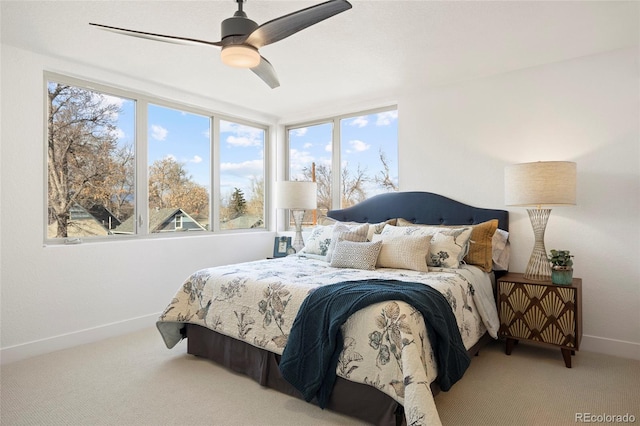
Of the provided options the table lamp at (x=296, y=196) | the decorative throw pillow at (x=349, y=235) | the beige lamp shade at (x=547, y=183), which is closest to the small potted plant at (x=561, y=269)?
the beige lamp shade at (x=547, y=183)

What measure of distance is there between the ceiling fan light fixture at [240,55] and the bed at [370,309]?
4.63 feet

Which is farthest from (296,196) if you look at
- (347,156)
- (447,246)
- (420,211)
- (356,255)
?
(447,246)

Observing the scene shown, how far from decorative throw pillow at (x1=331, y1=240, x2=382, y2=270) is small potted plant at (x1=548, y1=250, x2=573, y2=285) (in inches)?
52.0

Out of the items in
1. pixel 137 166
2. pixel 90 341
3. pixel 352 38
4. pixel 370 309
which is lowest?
pixel 90 341

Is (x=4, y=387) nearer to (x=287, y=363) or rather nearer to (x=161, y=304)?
(x=161, y=304)

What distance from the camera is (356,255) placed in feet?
10.3

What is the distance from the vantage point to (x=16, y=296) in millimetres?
3057

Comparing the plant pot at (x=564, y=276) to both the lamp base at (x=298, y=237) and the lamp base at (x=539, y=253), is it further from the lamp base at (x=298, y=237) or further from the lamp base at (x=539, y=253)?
the lamp base at (x=298, y=237)

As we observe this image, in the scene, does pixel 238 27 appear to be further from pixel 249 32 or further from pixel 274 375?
pixel 274 375

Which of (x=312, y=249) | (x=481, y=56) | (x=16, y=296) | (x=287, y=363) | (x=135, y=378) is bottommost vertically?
(x=135, y=378)

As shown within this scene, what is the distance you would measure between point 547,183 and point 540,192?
0.08 m

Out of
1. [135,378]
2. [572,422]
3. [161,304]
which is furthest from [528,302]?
[161,304]

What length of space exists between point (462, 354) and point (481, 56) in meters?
2.43

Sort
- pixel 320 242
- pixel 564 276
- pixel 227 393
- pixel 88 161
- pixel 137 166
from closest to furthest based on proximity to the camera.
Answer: pixel 227 393
pixel 564 276
pixel 88 161
pixel 320 242
pixel 137 166
